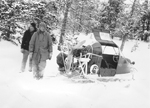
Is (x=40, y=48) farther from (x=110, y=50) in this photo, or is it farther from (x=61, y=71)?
(x=110, y=50)

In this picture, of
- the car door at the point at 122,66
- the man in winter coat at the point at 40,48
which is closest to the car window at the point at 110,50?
the car door at the point at 122,66

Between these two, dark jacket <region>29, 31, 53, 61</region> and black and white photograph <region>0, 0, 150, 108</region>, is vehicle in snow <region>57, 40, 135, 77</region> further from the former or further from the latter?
dark jacket <region>29, 31, 53, 61</region>

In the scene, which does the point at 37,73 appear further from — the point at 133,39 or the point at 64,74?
the point at 133,39

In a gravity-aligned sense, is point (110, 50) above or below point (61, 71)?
above

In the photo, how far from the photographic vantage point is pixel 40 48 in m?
5.18

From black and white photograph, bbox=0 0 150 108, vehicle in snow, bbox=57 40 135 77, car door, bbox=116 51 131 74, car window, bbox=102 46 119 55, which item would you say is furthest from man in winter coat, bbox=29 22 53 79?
car door, bbox=116 51 131 74

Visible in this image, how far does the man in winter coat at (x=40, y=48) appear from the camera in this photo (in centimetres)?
517

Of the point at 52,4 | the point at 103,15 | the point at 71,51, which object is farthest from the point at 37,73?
the point at 103,15

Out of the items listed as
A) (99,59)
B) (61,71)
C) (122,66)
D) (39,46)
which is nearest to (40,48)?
(39,46)

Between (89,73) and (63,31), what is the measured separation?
885 cm

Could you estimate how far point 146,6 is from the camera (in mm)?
32250

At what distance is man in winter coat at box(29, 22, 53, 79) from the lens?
517 centimetres

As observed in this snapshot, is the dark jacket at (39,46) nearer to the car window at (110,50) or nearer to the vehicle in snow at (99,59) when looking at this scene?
the vehicle in snow at (99,59)

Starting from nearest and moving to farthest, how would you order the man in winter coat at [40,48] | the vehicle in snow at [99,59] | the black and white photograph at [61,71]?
the black and white photograph at [61,71]
the man in winter coat at [40,48]
the vehicle in snow at [99,59]
